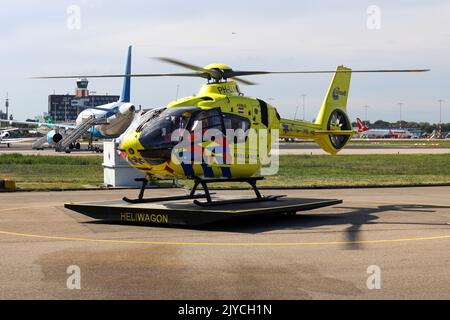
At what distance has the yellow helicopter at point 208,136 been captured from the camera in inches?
639

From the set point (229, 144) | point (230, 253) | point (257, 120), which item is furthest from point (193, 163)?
point (230, 253)

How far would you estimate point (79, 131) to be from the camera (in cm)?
6550

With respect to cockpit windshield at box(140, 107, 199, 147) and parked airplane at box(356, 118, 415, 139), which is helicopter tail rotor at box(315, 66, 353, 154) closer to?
cockpit windshield at box(140, 107, 199, 147)

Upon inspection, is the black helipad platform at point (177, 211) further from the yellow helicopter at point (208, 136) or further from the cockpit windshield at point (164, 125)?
the cockpit windshield at point (164, 125)

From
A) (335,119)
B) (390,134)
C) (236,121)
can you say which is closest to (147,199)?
(236,121)

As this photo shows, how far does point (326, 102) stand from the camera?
23.6 metres

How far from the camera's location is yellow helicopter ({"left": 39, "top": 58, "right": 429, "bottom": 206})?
16.2 m

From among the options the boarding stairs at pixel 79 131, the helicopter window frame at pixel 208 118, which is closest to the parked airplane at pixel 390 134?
the boarding stairs at pixel 79 131

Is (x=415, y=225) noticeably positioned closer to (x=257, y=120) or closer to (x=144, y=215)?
(x=257, y=120)

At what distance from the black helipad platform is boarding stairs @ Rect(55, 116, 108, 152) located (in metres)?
47.3

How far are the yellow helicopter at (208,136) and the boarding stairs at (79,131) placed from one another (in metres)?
45.6

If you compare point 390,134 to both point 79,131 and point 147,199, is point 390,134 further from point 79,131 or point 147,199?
point 147,199

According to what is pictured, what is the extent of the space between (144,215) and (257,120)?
438 centimetres

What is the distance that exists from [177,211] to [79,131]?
5196cm
